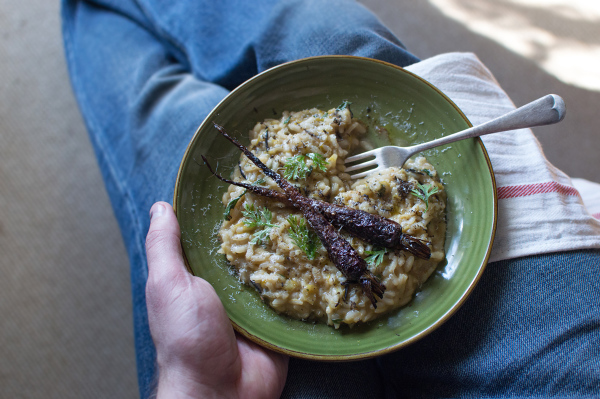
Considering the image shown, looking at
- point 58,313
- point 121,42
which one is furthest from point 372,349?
point 58,313

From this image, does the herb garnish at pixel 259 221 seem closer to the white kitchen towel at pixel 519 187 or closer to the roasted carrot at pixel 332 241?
the roasted carrot at pixel 332 241

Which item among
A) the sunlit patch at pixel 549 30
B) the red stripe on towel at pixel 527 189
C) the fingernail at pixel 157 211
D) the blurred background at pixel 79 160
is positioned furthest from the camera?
the sunlit patch at pixel 549 30

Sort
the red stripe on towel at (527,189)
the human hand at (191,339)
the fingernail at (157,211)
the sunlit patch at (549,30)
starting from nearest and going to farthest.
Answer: the human hand at (191,339) < the fingernail at (157,211) < the red stripe on towel at (527,189) < the sunlit patch at (549,30)

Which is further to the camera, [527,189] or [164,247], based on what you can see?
[527,189]

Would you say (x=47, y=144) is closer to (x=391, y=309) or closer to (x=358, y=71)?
(x=358, y=71)

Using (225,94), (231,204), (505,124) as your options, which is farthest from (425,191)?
(225,94)

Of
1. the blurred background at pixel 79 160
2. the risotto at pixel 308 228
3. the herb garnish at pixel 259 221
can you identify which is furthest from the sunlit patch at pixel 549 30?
the herb garnish at pixel 259 221

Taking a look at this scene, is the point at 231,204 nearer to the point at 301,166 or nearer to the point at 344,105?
the point at 301,166
